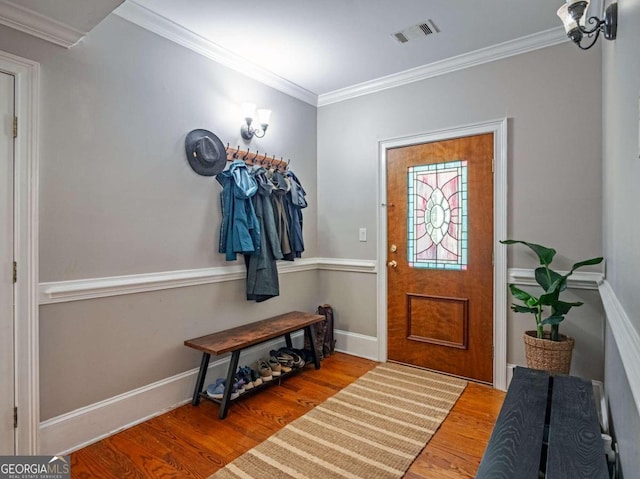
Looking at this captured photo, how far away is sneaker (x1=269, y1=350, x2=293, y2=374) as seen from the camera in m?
2.94

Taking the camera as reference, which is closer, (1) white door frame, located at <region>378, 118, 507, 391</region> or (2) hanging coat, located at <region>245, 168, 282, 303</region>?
(1) white door frame, located at <region>378, 118, 507, 391</region>

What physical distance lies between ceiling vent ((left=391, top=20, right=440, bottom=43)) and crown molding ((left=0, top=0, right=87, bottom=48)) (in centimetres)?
191

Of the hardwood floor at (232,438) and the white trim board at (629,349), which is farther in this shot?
the hardwood floor at (232,438)

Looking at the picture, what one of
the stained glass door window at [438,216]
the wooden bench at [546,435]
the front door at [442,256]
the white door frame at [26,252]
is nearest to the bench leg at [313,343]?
the front door at [442,256]

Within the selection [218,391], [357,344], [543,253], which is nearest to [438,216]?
[543,253]

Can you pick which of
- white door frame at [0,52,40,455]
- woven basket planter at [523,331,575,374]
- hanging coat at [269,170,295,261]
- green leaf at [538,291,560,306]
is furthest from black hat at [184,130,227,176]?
woven basket planter at [523,331,575,374]

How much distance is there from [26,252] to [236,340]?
1291mm

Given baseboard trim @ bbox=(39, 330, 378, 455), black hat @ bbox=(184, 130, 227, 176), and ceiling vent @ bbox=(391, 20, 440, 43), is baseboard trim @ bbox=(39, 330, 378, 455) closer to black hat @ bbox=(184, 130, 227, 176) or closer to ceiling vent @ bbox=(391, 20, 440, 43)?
black hat @ bbox=(184, 130, 227, 176)

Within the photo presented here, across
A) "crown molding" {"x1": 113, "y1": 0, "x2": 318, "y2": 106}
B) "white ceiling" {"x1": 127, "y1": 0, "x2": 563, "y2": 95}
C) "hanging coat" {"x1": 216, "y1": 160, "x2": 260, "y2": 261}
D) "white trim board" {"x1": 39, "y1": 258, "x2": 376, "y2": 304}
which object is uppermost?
"white ceiling" {"x1": 127, "y1": 0, "x2": 563, "y2": 95}

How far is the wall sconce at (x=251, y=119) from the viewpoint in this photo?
2883mm

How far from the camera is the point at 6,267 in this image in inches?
70.0

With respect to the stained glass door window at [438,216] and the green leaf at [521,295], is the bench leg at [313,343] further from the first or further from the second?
the green leaf at [521,295]

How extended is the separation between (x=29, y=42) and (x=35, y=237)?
0.97 meters

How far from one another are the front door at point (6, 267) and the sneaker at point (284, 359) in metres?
1.67
